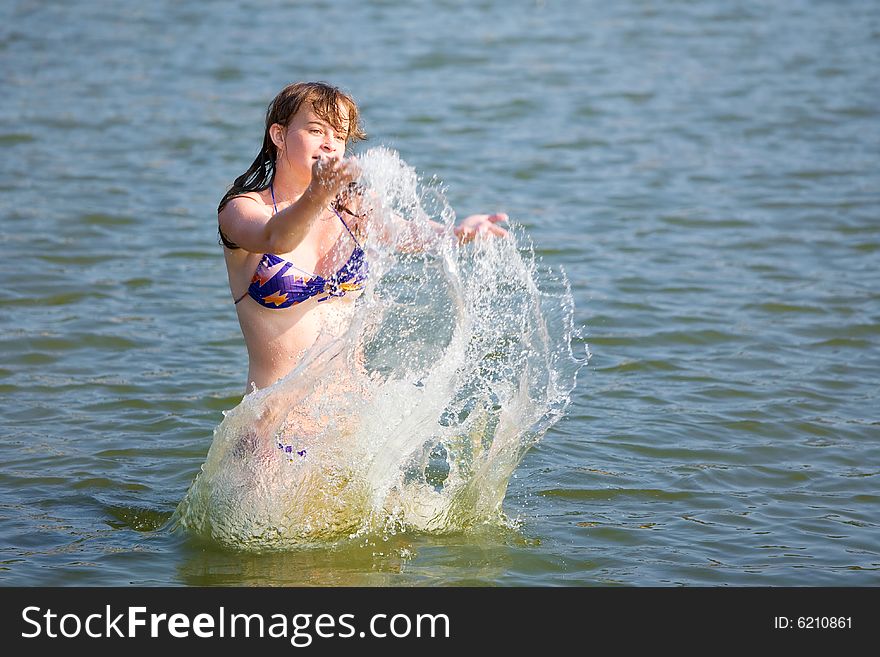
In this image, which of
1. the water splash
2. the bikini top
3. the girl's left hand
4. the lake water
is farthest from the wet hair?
the lake water

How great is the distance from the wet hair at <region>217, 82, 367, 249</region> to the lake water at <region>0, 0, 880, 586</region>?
142 centimetres

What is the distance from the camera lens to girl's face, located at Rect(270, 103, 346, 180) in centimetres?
489

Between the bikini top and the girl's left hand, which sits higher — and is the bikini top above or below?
below

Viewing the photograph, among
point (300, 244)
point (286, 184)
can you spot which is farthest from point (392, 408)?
point (286, 184)

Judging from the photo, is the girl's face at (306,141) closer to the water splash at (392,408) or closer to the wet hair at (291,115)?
the wet hair at (291,115)

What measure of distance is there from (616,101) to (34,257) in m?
6.45

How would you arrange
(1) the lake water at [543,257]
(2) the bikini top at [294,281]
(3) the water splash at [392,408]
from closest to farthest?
(2) the bikini top at [294,281], (3) the water splash at [392,408], (1) the lake water at [543,257]

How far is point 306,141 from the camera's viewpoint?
16.1ft

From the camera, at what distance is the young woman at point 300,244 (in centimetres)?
488

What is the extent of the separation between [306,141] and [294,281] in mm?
534

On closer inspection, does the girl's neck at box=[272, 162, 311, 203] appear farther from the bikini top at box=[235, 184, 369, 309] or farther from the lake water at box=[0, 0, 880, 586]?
the lake water at box=[0, 0, 880, 586]

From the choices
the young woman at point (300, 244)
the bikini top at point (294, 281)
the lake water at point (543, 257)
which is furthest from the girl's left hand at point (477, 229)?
the lake water at point (543, 257)

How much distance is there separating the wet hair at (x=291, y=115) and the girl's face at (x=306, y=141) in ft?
0.06
